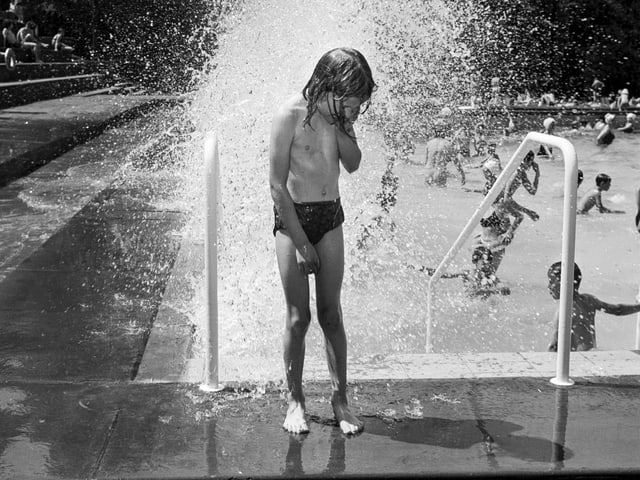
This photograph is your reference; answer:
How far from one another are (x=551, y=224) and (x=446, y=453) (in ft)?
38.2

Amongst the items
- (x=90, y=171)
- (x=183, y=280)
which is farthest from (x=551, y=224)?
(x=183, y=280)

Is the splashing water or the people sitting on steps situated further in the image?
the people sitting on steps

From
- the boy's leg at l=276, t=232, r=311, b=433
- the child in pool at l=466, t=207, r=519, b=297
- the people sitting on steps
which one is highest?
the people sitting on steps

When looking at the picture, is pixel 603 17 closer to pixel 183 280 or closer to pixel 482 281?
pixel 482 281

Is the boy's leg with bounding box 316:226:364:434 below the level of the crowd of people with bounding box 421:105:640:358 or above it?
above

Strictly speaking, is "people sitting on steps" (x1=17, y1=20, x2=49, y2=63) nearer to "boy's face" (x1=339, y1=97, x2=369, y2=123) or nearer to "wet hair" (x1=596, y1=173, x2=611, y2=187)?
"wet hair" (x1=596, y1=173, x2=611, y2=187)

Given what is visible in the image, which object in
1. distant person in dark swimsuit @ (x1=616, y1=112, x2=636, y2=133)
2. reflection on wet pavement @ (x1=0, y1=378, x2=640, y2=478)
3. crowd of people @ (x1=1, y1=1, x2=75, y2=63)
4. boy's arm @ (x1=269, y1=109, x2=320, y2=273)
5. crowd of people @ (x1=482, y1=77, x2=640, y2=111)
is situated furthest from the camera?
crowd of people @ (x1=482, y1=77, x2=640, y2=111)

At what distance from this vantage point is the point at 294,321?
3568 mm

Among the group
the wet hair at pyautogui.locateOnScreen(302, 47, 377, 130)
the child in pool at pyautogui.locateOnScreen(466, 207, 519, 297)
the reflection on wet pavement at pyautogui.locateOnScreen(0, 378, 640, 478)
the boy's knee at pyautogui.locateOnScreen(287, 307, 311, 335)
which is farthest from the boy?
the wet hair at pyautogui.locateOnScreen(302, 47, 377, 130)

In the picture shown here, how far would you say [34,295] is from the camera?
6.19 meters

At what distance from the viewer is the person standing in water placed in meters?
3.39

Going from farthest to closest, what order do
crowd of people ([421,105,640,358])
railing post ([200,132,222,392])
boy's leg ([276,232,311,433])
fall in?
1. crowd of people ([421,105,640,358])
2. railing post ([200,132,222,392])
3. boy's leg ([276,232,311,433])

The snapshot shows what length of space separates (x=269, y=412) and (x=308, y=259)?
874mm

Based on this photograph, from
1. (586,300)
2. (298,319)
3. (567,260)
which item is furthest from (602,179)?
(298,319)
